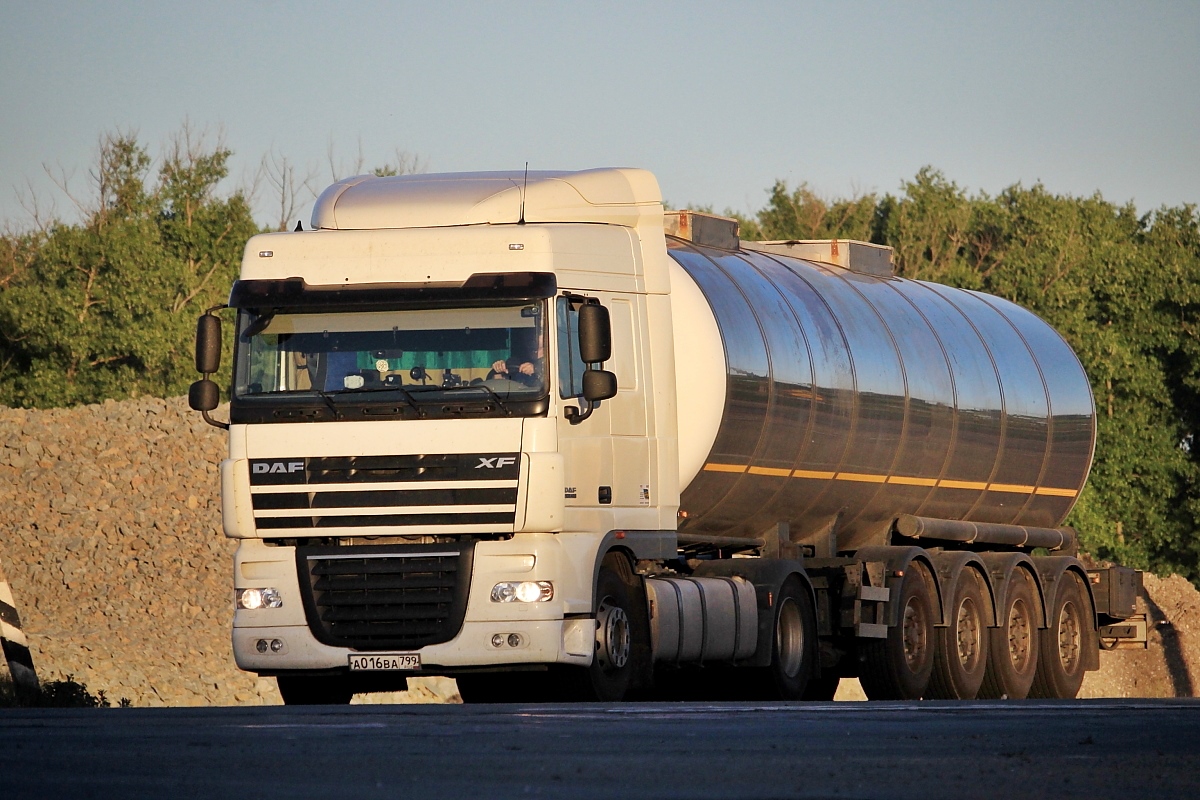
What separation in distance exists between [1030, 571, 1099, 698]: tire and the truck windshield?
30.8ft

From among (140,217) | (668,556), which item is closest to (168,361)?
(140,217)

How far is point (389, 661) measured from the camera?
13.7 m

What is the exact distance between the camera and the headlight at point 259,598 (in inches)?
550

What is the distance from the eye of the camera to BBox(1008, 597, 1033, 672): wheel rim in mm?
20391

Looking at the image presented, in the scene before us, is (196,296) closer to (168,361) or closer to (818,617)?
(168,361)

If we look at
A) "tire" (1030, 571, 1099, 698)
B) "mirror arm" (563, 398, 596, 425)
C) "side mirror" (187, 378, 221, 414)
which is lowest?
"tire" (1030, 571, 1099, 698)

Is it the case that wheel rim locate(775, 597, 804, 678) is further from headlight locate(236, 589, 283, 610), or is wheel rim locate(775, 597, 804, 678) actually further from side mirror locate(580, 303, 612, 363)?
headlight locate(236, 589, 283, 610)

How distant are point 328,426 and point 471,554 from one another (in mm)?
1335

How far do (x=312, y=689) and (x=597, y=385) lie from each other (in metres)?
3.38

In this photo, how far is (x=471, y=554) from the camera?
13.6 metres

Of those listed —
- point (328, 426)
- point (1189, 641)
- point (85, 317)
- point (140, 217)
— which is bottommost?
point (1189, 641)

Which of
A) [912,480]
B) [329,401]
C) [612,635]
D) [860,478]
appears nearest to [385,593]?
[329,401]

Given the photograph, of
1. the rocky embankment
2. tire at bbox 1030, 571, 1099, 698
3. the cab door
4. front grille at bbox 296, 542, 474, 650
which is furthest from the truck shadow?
front grille at bbox 296, 542, 474, 650

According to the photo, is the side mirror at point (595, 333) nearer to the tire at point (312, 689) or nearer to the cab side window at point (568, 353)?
the cab side window at point (568, 353)
